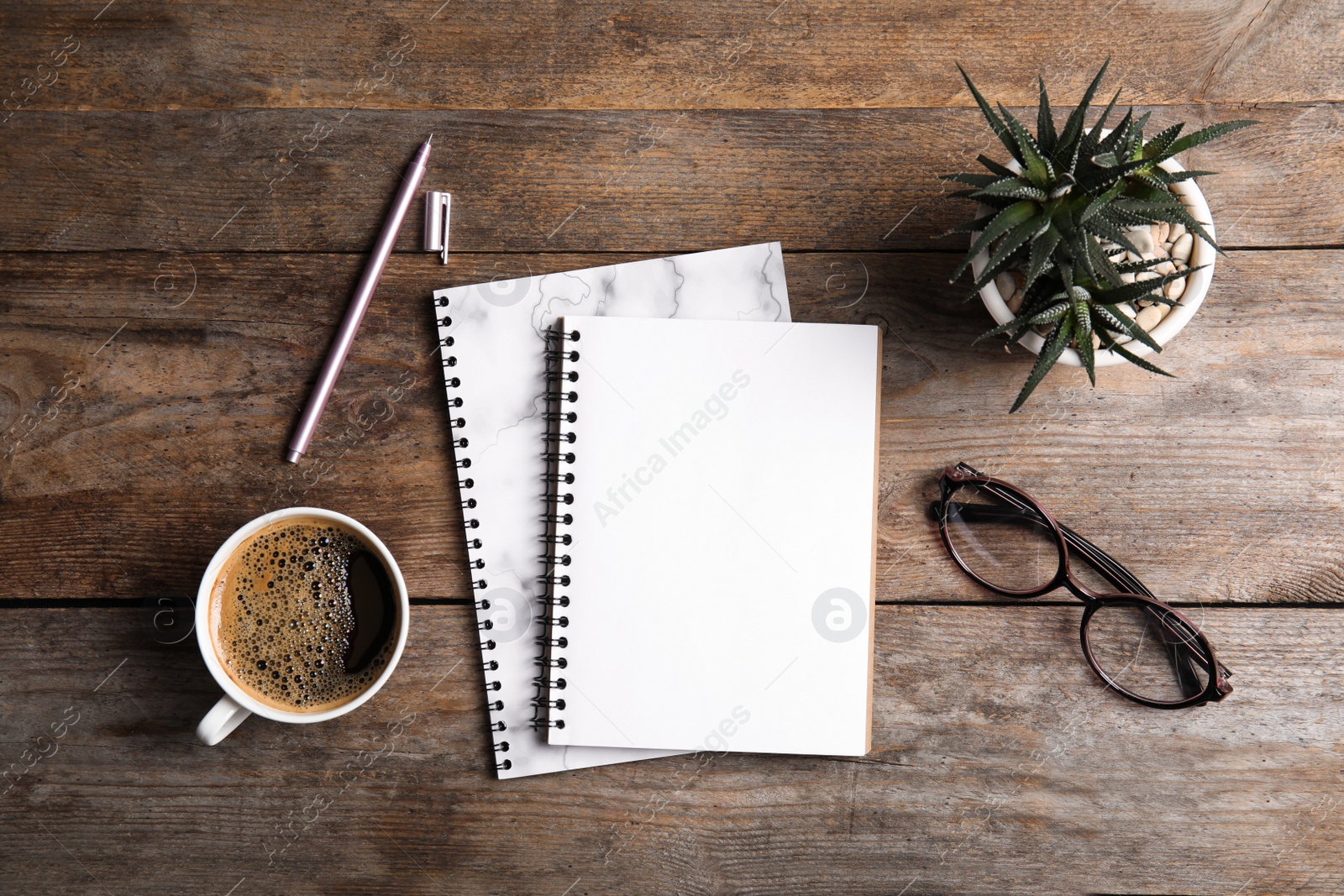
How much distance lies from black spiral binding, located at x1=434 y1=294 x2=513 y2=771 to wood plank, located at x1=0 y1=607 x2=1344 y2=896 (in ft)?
0.08

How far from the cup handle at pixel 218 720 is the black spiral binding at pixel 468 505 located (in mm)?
261

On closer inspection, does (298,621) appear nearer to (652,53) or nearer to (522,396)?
(522,396)

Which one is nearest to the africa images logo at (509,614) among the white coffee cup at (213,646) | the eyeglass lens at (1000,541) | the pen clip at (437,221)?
the white coffee cup at (213,646)

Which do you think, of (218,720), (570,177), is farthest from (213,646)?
(570,177)

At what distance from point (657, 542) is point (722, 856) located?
39 cm

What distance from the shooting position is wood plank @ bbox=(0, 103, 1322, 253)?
99cm

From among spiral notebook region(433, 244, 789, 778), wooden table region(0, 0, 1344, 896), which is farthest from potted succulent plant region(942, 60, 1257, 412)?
spiral notebook region(433, 244, 789, 778)

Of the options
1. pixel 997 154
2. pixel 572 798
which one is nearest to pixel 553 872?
pixel 572 798

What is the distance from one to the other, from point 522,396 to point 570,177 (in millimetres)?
275

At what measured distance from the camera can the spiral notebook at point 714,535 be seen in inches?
38.5

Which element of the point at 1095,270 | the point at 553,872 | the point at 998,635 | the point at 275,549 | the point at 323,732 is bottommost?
the point at 553,872

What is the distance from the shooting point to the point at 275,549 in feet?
3.02

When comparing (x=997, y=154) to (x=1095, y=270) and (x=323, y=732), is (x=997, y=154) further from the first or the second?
(x=323, y=732)

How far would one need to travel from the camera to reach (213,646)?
2.96ft
